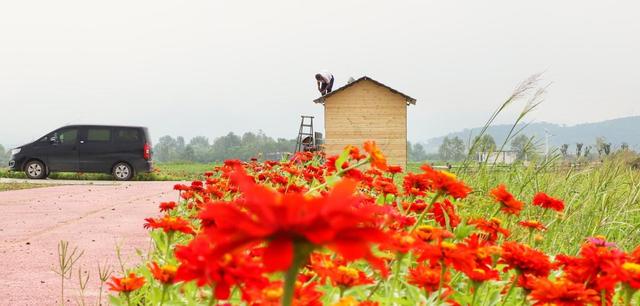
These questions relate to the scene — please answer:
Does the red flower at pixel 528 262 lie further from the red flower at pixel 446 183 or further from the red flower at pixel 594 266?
the red flower at pixel 446 183

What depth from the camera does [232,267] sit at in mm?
744

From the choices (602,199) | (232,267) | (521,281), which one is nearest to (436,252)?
(521,281)

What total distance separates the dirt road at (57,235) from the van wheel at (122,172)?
5.96 m

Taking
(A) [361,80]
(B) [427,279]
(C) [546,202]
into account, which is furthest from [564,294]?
(A) [361,80]

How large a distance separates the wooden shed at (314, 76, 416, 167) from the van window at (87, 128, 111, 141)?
571cm

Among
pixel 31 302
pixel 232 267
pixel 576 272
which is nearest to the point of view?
pixel 232 267

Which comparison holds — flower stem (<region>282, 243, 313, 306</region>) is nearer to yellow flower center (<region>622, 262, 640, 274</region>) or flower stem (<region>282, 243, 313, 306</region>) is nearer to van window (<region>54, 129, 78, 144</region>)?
yellow flower center (<region>622, 262, 640, 274</region>)

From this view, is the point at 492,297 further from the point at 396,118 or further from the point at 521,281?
the point at 396,118

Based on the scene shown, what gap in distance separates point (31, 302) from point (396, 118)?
13.8 m

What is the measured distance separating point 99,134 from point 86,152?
1.90 ft

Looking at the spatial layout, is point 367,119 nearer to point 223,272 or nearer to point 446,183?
point 446,183

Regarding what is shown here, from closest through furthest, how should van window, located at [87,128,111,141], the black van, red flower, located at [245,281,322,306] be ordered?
red flower, located at [245,281,322,306]
the black van
van window, located at [87,128,111,141]

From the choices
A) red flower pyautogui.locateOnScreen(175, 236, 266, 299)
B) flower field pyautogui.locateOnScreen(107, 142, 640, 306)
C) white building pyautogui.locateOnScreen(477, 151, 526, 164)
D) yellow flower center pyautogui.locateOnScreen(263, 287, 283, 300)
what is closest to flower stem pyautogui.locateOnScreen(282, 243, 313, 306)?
flower field pyautogui.locateOnScreen(107, 142, 640, 306)

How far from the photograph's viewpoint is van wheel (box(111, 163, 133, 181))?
51.3 ft
